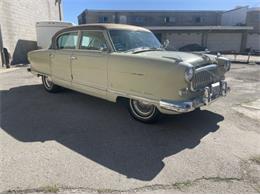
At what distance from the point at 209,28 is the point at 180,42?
12.9 feet

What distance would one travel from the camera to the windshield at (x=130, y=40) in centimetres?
458

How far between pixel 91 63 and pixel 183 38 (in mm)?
27348

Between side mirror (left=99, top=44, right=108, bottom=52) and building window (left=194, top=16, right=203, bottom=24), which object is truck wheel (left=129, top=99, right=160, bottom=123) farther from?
building window (left=194, top=16, right=203, bottom=24)

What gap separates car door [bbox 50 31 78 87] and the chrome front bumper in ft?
9.33

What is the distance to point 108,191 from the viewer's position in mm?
2541

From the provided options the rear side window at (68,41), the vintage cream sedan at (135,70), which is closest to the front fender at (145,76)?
the vintage cream sedan at (135,70)

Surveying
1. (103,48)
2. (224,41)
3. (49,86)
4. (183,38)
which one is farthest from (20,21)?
(224,41)

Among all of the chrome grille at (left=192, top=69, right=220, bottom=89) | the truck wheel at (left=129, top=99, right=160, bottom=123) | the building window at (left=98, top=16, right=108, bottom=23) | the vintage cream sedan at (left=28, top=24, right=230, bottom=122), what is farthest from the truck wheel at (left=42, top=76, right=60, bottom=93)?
the building window at (left=98, top=16, right=108, bottom=23)

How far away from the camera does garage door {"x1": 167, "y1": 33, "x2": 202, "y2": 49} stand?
29844 millimetres

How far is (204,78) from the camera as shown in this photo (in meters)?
4.02

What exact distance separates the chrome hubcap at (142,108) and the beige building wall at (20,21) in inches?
436

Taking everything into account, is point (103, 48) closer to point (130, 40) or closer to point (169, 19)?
point (130, 40)

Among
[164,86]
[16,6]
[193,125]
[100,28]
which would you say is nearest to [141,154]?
[164,86]

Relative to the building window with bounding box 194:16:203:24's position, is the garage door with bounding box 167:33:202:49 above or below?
below
